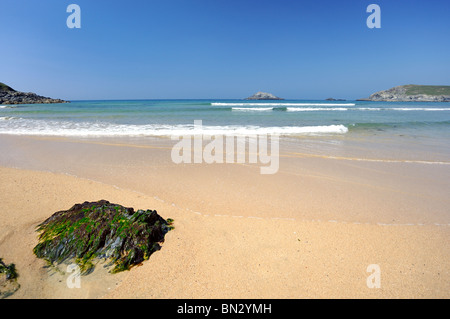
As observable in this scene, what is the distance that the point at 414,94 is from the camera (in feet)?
335

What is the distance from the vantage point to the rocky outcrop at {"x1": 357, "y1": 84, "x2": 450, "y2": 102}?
95.1 meters

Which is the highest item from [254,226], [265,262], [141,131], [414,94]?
[414,94]

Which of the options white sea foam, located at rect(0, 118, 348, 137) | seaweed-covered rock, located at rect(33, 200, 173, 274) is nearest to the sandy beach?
seaweed-covered rock, located at rect(33, 200, 173, 274)

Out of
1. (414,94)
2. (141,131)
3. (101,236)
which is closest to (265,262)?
(101,236)

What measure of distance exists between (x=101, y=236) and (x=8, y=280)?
0.84 meters

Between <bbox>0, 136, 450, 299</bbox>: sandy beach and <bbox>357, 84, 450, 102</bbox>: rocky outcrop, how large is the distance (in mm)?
124710

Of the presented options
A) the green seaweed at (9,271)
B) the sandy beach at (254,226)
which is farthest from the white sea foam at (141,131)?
the green seaweed at (9,271)

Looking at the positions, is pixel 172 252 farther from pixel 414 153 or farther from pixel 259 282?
pixel 414 153

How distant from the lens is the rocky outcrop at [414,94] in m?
95.1

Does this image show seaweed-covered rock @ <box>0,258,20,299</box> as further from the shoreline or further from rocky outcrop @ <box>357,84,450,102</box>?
rocky outcrop @ <box>357,84,450,102</box>

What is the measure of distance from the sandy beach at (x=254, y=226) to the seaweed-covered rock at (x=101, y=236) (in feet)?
0.45

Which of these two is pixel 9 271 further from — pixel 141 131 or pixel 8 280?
pixel 141 131
